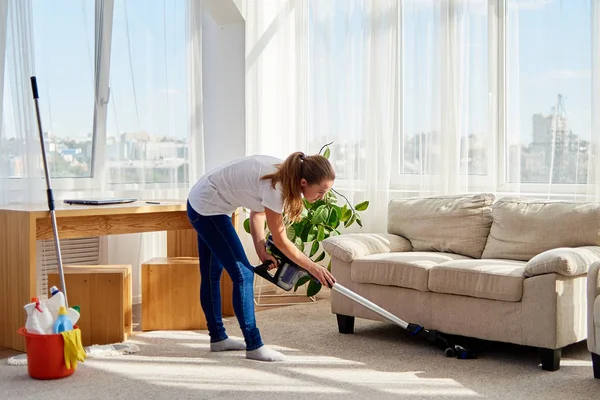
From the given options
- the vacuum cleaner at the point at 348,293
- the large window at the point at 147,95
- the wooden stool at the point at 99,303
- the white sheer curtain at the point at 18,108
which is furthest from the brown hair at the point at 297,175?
the large window at the point at 147,95

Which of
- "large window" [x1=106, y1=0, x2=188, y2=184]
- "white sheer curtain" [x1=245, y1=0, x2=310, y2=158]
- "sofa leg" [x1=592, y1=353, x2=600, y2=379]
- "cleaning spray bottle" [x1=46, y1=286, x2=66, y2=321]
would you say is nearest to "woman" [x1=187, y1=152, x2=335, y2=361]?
"cleaning spray bottle" [x1=46, y1=286, x2=66, y2=321]

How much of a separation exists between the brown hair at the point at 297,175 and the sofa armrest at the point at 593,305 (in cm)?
116

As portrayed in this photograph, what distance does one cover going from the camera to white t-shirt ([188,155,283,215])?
341 cm

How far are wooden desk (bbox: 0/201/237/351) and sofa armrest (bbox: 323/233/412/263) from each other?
0.95 meters

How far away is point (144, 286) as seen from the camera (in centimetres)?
451

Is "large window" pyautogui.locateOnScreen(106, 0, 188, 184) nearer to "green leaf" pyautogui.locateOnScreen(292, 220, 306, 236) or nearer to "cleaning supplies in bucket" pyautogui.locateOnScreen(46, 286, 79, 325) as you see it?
"green leaf" pyautogui.locateOnScreen(292, 220, 306, 236)

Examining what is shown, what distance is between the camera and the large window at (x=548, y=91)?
4.44 meters

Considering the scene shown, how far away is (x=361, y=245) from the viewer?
433 cm

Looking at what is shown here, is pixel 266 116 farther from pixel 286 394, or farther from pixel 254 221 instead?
pixel 286 394

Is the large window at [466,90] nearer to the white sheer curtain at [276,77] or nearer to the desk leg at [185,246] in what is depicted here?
the white sheer curtain at [276,77]

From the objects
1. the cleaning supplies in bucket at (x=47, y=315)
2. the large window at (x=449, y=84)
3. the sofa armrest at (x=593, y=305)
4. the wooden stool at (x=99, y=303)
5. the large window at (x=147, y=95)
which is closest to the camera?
the sofa armrest at (x=593, y=305)

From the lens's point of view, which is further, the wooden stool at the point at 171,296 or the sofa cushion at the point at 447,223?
the wooden stool at the point at 171,296

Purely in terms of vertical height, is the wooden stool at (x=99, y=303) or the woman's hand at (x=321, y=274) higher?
the woman's hand at (x=321, y=274)

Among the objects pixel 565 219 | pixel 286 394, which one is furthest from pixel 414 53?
pixel 286 394
